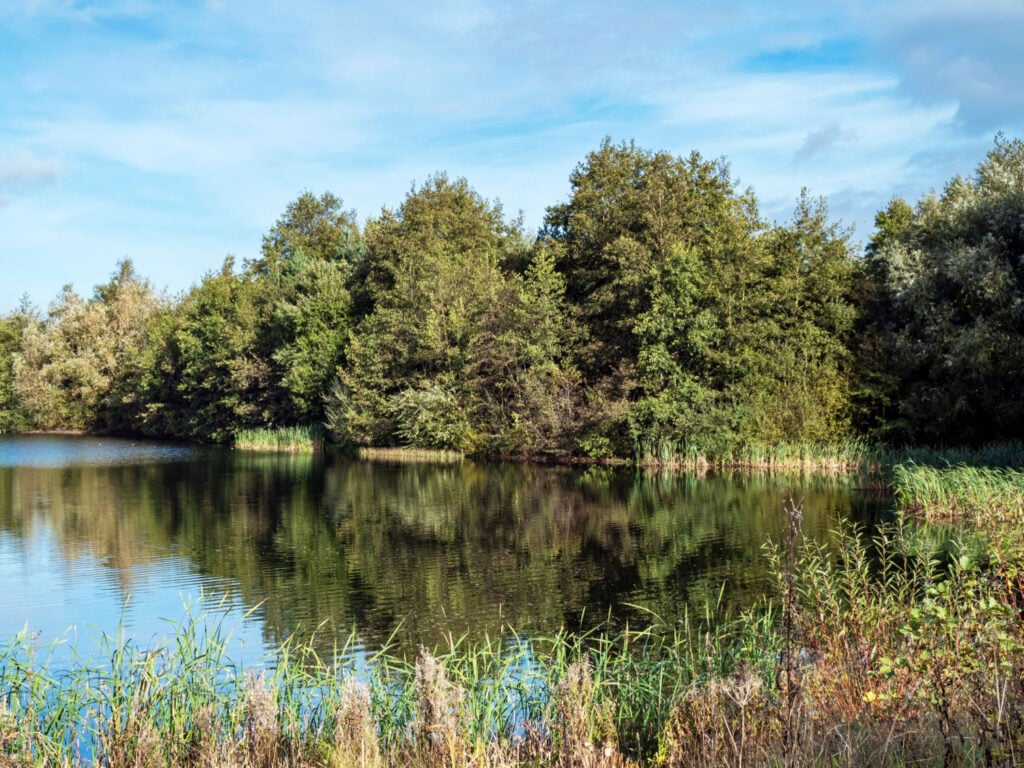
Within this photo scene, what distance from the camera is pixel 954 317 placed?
31203 mm

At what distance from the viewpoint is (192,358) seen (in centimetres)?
6116

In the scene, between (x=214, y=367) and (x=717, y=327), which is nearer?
(x=717, y=327)

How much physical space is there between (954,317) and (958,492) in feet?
43.4

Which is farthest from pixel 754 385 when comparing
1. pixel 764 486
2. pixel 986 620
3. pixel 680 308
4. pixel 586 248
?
pixel 986 620

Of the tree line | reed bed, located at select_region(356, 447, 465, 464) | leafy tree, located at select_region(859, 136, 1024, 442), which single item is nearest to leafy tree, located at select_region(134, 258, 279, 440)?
the tree line

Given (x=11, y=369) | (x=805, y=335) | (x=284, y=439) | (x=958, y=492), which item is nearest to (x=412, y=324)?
(x=284, y=439)

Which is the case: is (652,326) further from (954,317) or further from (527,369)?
(954,317)

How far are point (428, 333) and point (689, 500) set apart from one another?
20165mm

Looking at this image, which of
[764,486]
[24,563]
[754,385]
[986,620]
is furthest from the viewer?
[754,385]

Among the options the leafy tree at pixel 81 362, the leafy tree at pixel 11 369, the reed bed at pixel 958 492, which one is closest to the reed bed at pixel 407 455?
the reed bed at pixel 958 492

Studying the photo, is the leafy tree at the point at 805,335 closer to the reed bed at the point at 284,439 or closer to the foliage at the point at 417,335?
the foliage at the point at 417,335

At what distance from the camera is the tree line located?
31109 mm

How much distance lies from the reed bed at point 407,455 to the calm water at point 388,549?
6.10 meters

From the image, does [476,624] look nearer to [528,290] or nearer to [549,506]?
[549,506]
